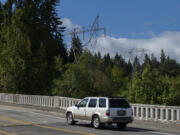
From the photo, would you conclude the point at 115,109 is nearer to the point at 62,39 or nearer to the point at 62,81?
the point at 62,81

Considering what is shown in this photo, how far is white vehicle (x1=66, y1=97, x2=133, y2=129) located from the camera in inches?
668

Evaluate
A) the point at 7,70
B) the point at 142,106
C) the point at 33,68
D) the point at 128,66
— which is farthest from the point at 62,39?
the point at 128,66

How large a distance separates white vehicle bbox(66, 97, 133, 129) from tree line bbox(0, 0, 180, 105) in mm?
26372

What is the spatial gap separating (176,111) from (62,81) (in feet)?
91.1

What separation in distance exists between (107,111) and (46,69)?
41766mm

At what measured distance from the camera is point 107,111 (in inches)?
666

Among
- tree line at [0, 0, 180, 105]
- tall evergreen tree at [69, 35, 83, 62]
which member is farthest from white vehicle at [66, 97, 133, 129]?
tall evergreen tree at [69, 35, 83, 62]

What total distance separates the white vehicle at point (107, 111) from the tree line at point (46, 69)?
2637 centimetres

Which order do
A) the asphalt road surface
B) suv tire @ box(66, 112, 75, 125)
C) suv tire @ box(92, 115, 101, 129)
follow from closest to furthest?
1. the asphalt road surface
2. suv tire @ box(92, 115, 101, 129)
3. suv tire @ box(66, 112, 75, 125)

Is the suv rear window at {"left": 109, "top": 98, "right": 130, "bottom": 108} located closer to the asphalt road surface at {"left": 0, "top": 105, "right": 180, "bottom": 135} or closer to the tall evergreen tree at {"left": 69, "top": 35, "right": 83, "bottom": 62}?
the asphalt road surface at {"left": 0, "top": 105, "right": 180, "bottom": 135}

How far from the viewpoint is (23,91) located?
5409cm

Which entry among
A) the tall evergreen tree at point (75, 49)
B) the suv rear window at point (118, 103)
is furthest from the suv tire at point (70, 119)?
the tall evergreen tree at point (75, 49)

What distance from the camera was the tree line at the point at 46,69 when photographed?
45.7 metres

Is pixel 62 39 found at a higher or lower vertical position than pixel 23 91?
higher
